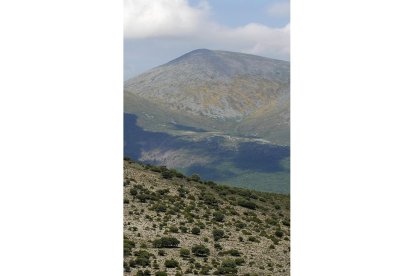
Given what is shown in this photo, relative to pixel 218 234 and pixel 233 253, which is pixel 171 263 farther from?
pixel 218 234

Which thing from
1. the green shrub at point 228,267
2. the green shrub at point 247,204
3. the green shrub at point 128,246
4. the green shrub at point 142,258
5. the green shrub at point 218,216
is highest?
the green shrub at point 247,204

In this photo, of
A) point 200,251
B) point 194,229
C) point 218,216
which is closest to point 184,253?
point 200,251

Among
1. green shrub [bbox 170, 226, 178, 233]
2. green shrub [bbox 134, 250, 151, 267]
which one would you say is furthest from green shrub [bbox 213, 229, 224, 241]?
green shrub [bbox 134, 250, 151, 267]

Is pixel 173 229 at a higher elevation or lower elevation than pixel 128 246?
higher

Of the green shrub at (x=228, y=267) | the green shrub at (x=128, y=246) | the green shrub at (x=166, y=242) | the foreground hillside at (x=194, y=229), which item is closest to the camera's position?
the green shrub at (x=128, y=246)

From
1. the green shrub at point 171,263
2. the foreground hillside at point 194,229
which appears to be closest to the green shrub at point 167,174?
the foreground hillside at point 194,229

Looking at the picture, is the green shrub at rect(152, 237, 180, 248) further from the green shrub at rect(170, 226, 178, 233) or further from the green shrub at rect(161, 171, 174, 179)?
the green shrub at rect(161, 171, 174, 179)

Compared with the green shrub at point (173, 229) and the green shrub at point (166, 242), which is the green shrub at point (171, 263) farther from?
the green shrub at point (173, 229)

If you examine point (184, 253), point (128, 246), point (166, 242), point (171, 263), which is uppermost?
point (166, 242)

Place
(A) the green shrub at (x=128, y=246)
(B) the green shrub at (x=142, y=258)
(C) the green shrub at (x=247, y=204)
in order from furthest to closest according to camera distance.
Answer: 1. (C) the green shrub at (x=247, y=204)
2. (A) the green shrub at (x=128, y=246)
3. (B) the green shrub at (x=142, y=258)
